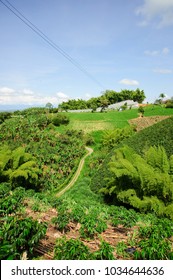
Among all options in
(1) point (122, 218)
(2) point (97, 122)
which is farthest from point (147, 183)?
(2) point (97, 122)

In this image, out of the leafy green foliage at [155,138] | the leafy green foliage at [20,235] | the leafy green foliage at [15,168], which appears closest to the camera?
the leafy green foliage at [20,235]

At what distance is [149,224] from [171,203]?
3529 mm

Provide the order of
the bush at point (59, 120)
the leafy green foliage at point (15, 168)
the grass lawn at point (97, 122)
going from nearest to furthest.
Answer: the leafy green foliage at point (15, 168)
the grass lawn at point (97, 122)
the bush at point (59, 120)

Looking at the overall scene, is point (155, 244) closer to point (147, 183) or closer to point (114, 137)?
point (147, 183)

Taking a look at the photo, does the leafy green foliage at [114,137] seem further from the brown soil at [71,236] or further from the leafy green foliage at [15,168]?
the brown soil at [71,236]

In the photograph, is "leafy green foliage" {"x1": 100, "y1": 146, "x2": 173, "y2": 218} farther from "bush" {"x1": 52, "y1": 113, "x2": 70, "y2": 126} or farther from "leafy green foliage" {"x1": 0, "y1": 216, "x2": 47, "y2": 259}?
"bush" {"x1": 52, "y1": 113, "x2": 70, "y2": 126}

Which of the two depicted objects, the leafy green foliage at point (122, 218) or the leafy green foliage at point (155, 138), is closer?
the leafy green foliage at point (122, 218)

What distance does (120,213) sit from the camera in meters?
5.30

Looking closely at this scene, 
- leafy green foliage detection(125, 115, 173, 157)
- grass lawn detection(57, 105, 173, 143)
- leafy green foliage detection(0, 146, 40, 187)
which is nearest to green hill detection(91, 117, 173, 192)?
leafy green foliage detection(125, 115, 173, 157)

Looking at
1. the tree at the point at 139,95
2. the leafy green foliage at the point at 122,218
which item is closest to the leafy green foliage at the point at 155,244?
the leafy green foliage at the point at 122,218

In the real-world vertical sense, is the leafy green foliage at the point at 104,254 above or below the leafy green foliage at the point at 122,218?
above

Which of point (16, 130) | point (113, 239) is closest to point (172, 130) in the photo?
point (113, 239)

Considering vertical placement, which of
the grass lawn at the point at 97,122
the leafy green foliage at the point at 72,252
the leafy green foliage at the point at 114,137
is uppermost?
the grass lawn at the point at 97,122

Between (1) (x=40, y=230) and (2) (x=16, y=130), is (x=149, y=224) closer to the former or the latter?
(1) (x=40, y=230)
